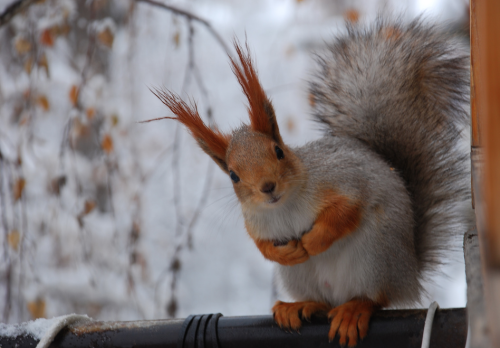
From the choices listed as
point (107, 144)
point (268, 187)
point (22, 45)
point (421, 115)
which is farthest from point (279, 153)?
point (22, 45)

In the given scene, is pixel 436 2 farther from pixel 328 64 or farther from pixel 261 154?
pixel 261 154

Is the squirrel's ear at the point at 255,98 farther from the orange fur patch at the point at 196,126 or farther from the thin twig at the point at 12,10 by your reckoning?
the thin twig at the point at 12,10

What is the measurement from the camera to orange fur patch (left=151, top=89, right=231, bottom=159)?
83 cm

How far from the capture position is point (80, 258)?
203 centimetres

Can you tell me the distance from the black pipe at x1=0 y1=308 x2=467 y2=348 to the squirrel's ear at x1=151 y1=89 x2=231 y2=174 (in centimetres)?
31

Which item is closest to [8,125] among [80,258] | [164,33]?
[80,258]

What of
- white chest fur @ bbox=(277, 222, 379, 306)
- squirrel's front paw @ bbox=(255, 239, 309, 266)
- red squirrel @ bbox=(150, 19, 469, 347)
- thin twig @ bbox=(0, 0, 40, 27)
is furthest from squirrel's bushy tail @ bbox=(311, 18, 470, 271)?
thin twig @ bbox=(0, 0, 40, 27)

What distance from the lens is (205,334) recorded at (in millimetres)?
823

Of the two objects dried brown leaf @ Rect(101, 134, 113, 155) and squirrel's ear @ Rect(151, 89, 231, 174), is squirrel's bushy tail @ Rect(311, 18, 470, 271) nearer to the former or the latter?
squirrel's ear @ Rect(151, 89, 231, 174)

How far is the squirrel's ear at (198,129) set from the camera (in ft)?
2.72

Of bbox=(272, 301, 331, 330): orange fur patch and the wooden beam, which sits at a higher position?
the wooden beam

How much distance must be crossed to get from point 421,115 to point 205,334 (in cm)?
66

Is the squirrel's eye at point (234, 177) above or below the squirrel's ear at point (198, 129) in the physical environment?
below

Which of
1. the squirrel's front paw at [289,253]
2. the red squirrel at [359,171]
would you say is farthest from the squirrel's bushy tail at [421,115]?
the squirrel's front paw at [289,253]
